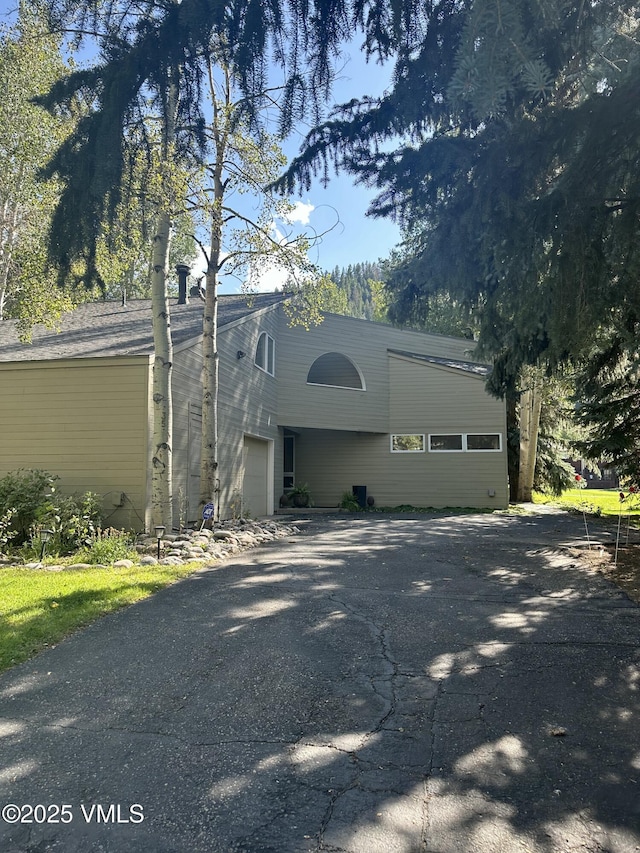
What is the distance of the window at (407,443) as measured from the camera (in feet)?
57.9

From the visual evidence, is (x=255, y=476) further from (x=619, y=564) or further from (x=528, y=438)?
(x=528, y=438)

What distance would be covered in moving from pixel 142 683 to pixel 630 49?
5332mm

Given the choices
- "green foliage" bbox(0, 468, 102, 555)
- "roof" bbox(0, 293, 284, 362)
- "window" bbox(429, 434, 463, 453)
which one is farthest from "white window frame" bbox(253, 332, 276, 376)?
"green foliage" bbox(0, 468, 102, 555)

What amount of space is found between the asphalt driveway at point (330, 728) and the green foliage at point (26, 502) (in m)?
3.66

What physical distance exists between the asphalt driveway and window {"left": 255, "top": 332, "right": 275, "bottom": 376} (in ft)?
33.0

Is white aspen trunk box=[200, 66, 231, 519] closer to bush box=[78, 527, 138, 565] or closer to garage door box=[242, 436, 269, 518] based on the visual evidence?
bush box=[78, 527, 138, 565]

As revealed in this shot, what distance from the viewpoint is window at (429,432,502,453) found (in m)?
17.0

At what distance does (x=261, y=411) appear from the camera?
14.8 metres

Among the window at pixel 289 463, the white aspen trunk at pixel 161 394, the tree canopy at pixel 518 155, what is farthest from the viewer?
the window at pixel 289 463

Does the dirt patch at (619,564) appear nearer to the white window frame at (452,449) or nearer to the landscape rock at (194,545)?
the landscape rock at (194,545)

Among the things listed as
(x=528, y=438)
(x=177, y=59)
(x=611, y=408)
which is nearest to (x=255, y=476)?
(x=611, y=408)

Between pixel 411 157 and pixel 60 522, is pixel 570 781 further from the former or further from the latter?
pixel 60 522

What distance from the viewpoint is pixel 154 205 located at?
505 cm

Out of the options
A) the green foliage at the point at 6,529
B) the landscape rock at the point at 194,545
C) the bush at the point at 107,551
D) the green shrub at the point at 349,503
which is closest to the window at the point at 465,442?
the green shrub at the point at 349,503
